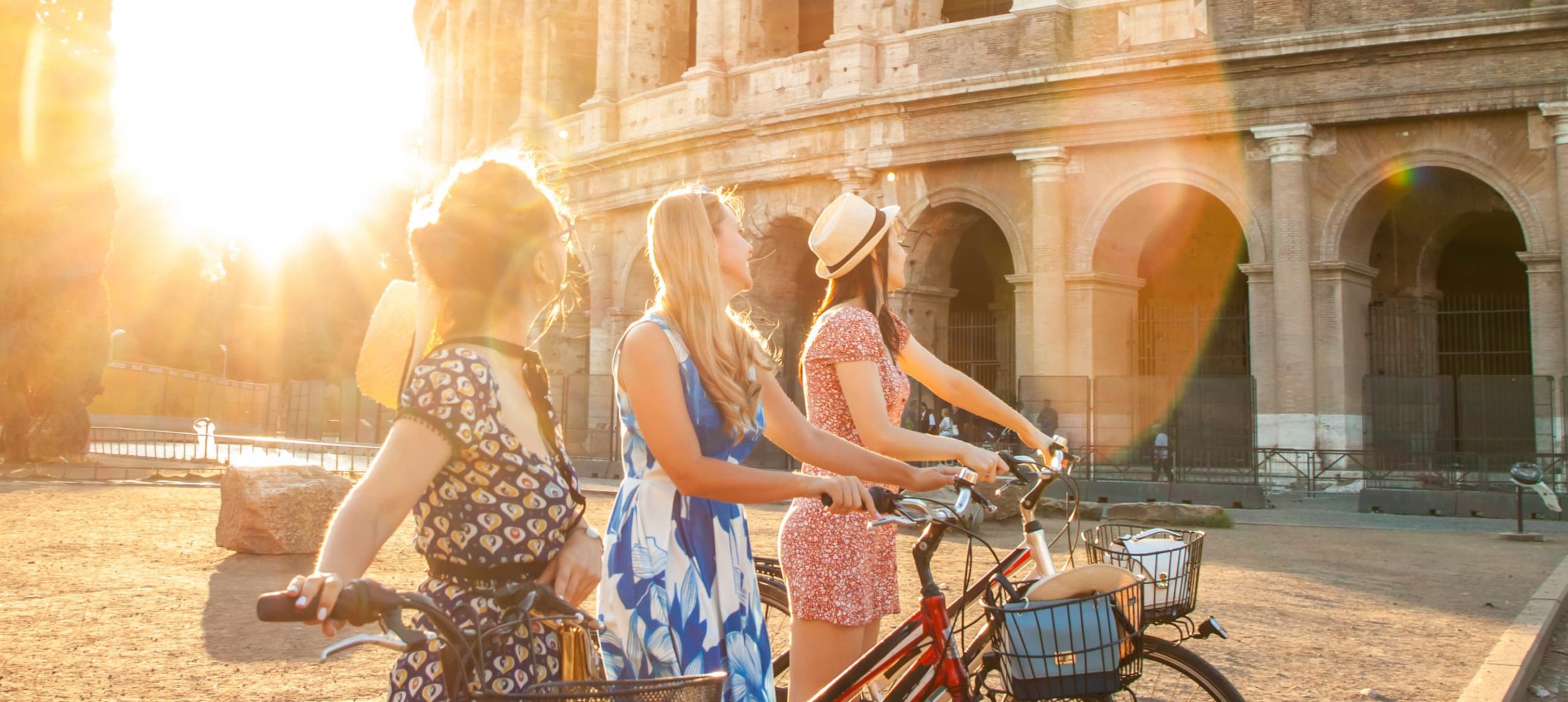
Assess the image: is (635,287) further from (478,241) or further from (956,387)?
(478,241)

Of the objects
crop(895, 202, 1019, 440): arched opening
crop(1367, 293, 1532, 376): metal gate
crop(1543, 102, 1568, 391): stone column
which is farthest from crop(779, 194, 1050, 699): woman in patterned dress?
crop(1367, 293, 1532, 376): metal gate

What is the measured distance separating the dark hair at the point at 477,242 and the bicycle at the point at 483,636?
1.54ft

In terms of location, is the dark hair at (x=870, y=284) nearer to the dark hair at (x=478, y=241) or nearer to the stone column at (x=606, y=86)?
the dark hair at (x=478, y=241)

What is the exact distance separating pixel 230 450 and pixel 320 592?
28.8 m

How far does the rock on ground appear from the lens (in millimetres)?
12141

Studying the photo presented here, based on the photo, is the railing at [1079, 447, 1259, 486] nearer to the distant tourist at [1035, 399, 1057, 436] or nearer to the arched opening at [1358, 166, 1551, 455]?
the distant tourist at [1035, 399, 1057, 436]

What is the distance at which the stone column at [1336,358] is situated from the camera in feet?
55.7

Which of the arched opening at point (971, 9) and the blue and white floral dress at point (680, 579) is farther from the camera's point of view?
the arched opening at point (971, 9)

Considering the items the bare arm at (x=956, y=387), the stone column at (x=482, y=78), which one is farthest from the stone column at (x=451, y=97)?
the bare arm at (x=956, y=387)

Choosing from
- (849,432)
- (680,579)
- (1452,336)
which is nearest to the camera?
(680,579)

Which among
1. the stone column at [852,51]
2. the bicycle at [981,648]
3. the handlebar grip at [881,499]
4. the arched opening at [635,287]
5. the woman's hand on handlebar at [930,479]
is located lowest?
the bicycle at [981,648]

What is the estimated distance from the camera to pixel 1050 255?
18812 mm

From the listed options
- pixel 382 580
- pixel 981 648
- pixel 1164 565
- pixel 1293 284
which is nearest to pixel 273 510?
pixel 382 580

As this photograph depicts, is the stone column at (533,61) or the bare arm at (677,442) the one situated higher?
the stone column at (533,61)
